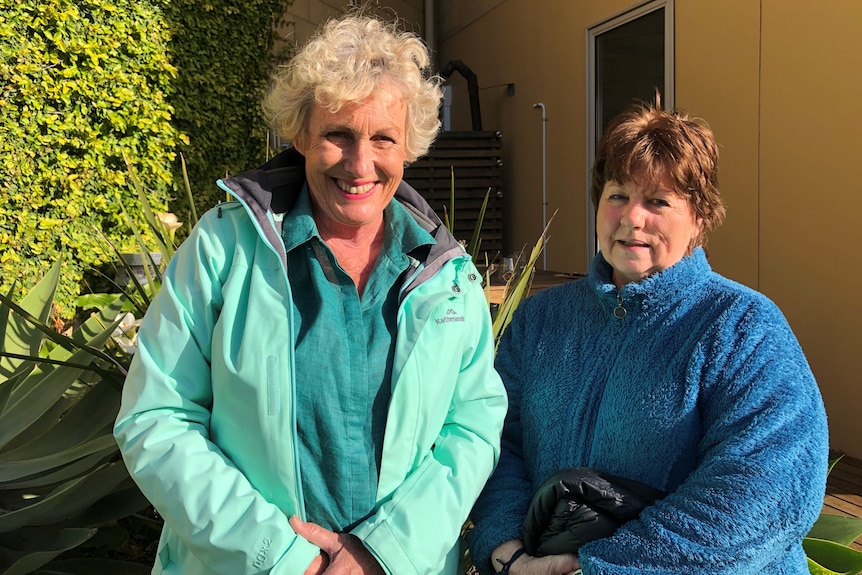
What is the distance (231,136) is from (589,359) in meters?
4.83

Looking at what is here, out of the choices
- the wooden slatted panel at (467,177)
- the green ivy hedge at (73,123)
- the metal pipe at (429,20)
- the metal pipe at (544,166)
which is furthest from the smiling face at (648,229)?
the metal pipe at (429,20)

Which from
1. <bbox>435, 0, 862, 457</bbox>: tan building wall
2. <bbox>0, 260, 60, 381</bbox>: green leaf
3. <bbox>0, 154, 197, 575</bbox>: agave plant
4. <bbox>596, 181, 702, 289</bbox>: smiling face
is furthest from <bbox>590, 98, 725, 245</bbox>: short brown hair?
<bbox>435, 0, 862, 457</bbox>: tan building wall

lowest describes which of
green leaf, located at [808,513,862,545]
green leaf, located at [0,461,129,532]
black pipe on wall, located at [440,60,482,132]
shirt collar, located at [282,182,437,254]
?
green leaf, located at [808,513,862,545]

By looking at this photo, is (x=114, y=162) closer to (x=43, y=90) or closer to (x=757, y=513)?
(x=43, y=90)

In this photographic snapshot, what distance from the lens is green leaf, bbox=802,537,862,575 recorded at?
188 cm

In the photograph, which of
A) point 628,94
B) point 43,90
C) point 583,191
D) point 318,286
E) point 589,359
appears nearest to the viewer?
point 318,286

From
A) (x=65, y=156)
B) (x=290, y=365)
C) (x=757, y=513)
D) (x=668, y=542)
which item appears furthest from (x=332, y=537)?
(x=65, y=156)

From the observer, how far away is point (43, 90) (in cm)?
448

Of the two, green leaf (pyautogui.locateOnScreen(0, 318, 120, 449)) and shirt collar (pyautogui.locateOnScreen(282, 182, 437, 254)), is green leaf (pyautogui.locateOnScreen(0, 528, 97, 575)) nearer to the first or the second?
green leaf (pyautogui.locateOnScreen(0, 318, 120, 449))

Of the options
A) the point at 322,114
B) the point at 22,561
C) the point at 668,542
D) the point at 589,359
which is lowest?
the point at 22,561

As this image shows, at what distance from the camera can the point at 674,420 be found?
143 centimetres

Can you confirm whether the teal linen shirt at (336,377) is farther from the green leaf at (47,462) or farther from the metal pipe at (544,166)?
the metal pipe at (544,166)

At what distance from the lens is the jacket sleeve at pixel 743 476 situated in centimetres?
127

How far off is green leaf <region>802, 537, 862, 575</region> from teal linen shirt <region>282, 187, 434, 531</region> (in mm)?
1293
